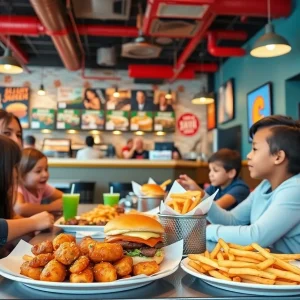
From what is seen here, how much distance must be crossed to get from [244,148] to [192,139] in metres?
2.84

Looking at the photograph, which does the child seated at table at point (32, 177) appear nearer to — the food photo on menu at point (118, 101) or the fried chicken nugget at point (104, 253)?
the fried chicken nugget at point (104, 253)

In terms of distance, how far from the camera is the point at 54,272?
2.69ft

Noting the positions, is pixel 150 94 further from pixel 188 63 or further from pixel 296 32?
pixel 296 32

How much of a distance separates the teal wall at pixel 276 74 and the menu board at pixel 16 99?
515 centimetres

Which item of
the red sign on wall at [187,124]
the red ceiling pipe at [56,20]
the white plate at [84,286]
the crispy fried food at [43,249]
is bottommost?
the white plate at [84,286]

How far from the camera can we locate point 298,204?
4.76 feet

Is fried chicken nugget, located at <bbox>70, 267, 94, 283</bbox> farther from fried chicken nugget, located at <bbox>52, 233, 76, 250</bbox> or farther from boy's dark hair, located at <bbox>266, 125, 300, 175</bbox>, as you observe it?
boy's dark hair, located at <bbox>266, 125, 300, 175</bbox>

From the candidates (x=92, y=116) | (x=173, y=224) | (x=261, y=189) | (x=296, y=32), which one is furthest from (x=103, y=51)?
(x=173, y=224)

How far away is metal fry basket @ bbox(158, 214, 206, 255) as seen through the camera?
3.89 ft

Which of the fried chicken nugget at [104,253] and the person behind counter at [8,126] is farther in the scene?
the person behind counter at [8,126]

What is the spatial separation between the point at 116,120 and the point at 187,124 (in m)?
1.90

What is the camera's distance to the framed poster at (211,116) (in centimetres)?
961

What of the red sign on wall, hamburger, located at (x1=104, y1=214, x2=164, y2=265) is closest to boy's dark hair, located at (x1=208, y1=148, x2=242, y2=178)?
hamburger, located at (x1=104, y1=214, x2=164, y2=265)

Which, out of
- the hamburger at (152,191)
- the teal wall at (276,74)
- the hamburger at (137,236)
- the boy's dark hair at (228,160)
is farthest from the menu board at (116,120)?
the hamburger at (137,236)
